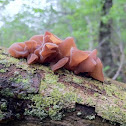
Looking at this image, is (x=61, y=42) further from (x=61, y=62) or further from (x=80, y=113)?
(x=80, y=113)

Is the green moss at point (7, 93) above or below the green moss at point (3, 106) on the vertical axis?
above

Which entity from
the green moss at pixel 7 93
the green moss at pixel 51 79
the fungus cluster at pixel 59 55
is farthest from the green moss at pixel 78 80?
the green moss at pixel 7 93

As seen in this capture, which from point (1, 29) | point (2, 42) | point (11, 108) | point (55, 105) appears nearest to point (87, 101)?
point (55, 105)

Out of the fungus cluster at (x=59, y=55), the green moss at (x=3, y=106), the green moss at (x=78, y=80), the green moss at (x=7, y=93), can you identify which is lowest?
the green moss at (x=3, y=106)

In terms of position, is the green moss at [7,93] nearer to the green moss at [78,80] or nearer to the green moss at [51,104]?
the green moss at [51,104]

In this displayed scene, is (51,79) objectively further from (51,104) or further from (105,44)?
(105,44)

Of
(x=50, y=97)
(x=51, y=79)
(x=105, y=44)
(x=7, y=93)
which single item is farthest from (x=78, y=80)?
(x=105, y=44)

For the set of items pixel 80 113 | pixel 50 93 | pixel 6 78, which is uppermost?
pixel 6 78
